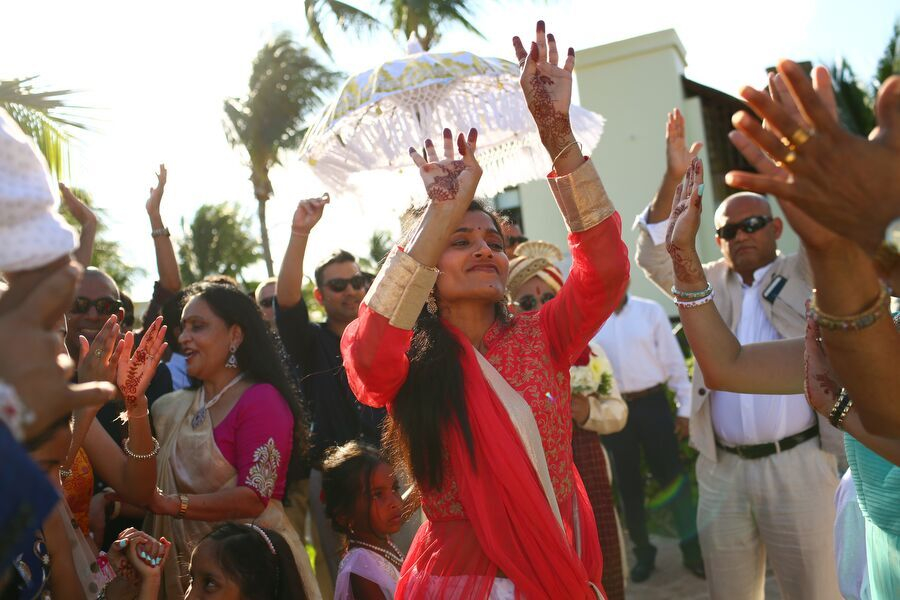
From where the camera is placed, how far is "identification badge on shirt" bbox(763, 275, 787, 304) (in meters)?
4.30

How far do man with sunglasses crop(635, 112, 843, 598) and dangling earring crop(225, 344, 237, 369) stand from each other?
A: 2.05 m

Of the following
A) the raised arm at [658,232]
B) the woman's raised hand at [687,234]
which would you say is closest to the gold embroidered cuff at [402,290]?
the woman's raised hand at [687,234]

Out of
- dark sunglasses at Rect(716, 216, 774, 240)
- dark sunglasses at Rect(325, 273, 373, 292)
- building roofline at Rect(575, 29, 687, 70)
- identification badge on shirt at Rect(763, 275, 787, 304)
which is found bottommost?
identification badge on shirt at Rect(763, 275, 787, 304)

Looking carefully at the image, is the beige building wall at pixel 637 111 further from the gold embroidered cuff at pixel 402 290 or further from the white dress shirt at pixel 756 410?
the gold embroidered cuff at pixel 402 290

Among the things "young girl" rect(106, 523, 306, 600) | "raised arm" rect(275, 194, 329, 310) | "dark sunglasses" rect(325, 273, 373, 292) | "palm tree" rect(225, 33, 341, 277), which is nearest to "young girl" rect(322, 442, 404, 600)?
"young girl" rect(106, 523, 306, 600)

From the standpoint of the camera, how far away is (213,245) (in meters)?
29.6

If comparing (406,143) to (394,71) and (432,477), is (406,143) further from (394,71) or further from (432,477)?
(432,477)

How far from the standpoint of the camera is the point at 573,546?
2410 millimetres

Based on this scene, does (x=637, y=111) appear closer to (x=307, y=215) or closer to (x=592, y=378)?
(x=592, y=378)

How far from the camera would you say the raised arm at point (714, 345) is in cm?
259

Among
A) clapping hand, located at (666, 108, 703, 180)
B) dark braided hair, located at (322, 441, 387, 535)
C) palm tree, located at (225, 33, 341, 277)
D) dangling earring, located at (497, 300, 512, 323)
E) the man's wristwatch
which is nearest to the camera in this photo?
the man's wristwatch

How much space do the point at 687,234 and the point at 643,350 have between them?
4065 millimetres

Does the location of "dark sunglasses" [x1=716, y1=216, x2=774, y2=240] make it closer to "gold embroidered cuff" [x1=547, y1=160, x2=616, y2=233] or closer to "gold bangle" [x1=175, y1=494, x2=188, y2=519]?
"gold embroidered cuff" [x1=547, y1=160, x2=616, y2=233]

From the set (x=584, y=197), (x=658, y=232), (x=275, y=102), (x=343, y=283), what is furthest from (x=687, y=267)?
(x=275, y=102)
